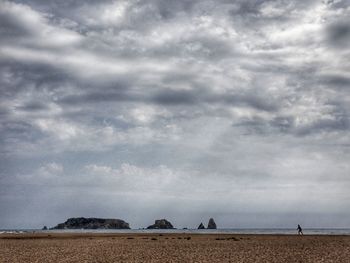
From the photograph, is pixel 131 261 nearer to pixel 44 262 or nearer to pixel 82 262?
pixel 82 262

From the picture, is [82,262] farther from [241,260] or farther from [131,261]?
[241,260]

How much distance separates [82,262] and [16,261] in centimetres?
553

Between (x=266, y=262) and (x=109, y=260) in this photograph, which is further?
(x=109, y=260)

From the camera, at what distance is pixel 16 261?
101 feet

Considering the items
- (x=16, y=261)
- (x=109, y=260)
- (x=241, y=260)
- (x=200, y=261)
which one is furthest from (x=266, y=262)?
(x=16, y=261)

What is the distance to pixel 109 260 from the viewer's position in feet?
101

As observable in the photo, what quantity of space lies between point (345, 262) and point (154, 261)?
1356 centimetres

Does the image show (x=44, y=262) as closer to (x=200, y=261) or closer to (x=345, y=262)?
(x=200, y=261)

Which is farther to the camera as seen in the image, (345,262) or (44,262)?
(44,262)

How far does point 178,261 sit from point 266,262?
6.35 m

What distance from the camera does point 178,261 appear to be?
29500 mm

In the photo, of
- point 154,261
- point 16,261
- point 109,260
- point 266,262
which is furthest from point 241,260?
point 16,261

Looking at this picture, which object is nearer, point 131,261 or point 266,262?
point 266,262

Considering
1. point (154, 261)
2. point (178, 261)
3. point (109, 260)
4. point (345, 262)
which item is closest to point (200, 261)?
point (178, 261)
